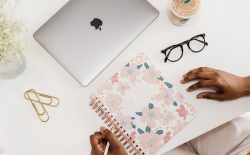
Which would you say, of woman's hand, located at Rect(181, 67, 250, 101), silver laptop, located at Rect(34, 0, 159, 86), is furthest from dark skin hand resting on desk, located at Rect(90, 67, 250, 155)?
silver laptop, located at Rect(34, 0, 159, 86)

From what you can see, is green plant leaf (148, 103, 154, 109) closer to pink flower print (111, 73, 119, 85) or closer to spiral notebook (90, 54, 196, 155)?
spiral notebook (90, 54, 196, 155)

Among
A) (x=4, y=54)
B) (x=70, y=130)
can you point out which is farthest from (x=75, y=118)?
(x=4, y=54)

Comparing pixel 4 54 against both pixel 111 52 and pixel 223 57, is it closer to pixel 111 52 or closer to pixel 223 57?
pixel 111 52

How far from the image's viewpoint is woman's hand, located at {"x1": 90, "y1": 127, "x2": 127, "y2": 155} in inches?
40.7

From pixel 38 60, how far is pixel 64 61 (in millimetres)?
126

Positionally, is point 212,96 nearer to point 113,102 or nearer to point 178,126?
point 178,126

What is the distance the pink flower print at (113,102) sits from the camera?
109 cm

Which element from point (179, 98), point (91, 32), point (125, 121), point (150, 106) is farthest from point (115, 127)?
point (91, 32)

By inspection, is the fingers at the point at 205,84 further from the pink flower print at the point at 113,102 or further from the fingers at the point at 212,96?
the pink flower print at the point at 113,102

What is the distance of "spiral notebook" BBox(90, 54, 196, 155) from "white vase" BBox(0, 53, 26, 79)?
0.28 m

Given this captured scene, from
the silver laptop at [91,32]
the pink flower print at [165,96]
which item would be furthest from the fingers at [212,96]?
the silver laptop at [91,32]

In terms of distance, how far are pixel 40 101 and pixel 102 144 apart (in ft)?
0.91

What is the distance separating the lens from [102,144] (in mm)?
1062

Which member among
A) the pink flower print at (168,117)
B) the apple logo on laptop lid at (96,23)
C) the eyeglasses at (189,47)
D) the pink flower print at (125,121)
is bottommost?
the pink flower print at (168,117)
